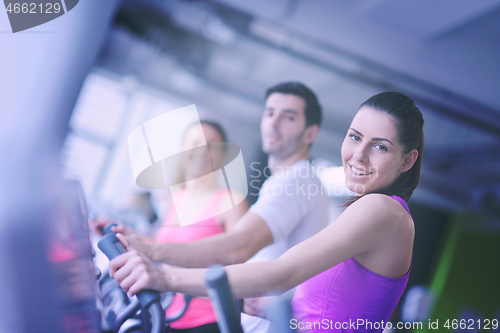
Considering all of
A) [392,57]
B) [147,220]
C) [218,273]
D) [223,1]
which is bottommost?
[147,220]

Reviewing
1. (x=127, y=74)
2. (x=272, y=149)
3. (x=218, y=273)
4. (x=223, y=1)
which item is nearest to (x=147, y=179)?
(x=272, y=149)

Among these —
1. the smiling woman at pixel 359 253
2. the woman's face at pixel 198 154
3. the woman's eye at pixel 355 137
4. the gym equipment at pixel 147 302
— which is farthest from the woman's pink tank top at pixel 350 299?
the woman's face at pixel 198 154

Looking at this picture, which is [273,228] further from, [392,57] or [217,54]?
[217,54]

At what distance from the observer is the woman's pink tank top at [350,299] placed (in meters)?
0.61

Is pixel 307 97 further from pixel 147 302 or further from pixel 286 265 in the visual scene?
pixel 147 302

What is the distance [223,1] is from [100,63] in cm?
70

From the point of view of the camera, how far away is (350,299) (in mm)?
625

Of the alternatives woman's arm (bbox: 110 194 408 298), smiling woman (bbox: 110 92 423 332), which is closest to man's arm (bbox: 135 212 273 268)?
smiling woman (bbox: 110 92 423 332)

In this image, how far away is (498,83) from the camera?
34.7 inches

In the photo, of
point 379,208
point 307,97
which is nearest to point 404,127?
point 379,208

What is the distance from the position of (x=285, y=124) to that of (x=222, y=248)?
37 cm

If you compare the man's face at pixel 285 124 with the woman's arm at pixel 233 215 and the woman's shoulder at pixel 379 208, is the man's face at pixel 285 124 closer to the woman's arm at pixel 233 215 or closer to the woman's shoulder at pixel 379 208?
the woman's arm at pixel 233 215

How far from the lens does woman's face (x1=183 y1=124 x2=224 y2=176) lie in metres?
0.93

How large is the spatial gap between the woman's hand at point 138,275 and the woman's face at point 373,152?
428mm
